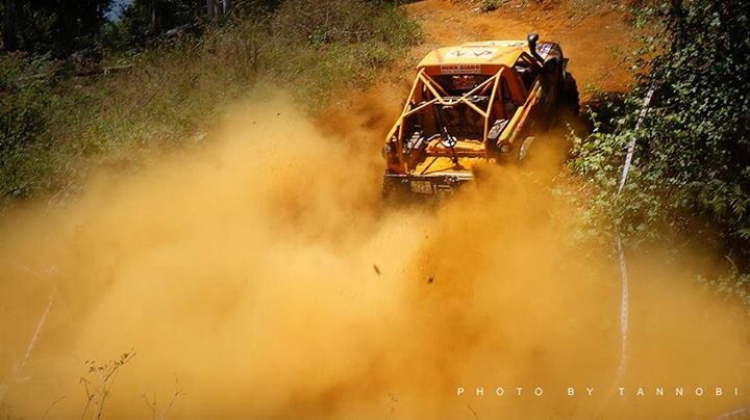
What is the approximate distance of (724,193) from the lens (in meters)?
5.20

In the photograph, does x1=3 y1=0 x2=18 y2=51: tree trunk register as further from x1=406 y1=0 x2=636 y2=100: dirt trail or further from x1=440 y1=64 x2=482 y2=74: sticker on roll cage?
x1=440 y1=64 x2=482 y2=74: sticker on roll cage

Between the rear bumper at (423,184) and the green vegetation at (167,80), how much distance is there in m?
3.81

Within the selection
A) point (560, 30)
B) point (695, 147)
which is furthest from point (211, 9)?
point (695, 147)

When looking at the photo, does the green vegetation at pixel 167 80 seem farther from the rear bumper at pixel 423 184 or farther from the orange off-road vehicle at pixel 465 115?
the rear bumper at pixel 423 184

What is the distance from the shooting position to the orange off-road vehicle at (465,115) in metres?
7.40

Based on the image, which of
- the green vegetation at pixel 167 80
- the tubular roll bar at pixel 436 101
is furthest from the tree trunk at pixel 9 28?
the tubular roll bar at pixel 436 101

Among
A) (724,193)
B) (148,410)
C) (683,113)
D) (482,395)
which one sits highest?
(683,113)

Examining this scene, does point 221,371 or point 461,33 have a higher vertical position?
point 461,33

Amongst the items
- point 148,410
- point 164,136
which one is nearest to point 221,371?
point 148,410

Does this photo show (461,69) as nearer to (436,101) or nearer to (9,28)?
(436,101)

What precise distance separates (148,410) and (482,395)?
374 cm

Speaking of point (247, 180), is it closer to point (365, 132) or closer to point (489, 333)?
point (365, 132)

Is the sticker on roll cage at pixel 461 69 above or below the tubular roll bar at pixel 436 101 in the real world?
above

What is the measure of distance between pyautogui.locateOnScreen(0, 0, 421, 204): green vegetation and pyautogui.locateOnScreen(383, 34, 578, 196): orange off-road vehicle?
349 cm
